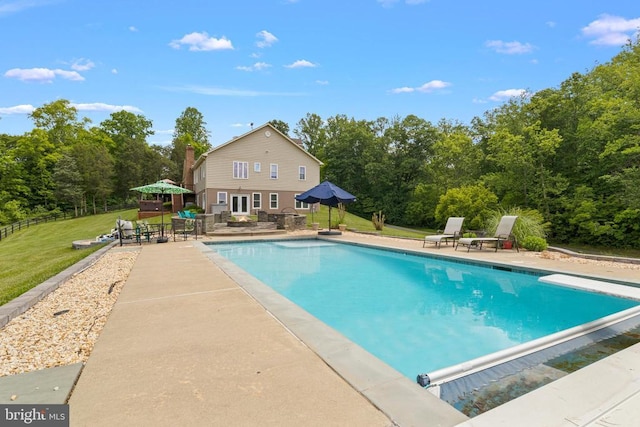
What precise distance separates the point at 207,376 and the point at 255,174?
77.6 ft

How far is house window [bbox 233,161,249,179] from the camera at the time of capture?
24719mm

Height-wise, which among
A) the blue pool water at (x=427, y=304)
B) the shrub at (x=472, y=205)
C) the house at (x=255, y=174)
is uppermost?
the house at (x=255, y=174)

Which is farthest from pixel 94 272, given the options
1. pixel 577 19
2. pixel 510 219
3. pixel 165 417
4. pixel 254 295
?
pixel 577 19

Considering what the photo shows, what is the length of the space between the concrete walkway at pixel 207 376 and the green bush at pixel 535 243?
9394mm

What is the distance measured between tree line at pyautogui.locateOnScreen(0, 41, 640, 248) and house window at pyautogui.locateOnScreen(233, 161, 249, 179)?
46.6 feet

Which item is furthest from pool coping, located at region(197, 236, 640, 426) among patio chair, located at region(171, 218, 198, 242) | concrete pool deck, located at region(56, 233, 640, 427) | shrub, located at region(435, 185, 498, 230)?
shrub, located at region(435, 185, 498, 230)

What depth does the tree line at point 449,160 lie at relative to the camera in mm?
17672

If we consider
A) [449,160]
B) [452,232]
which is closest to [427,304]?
[452,232]

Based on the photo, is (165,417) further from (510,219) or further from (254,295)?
(510,219)

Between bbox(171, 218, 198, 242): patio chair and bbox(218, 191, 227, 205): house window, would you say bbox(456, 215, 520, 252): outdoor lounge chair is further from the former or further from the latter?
bbox(218, 191, 227, 205): house window

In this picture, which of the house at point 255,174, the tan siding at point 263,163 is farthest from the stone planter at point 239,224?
the tan siding at point 263,163

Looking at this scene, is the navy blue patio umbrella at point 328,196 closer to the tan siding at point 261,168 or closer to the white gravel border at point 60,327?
the white gravel border at point 60,327

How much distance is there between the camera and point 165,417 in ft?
6.75

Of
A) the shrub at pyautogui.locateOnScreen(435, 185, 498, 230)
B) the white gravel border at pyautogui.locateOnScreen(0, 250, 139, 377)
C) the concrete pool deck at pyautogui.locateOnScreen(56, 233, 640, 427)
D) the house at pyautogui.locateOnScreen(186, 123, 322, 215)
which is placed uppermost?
the house at pyautogui.locateOnScreen(186, 123, 322, 215)
